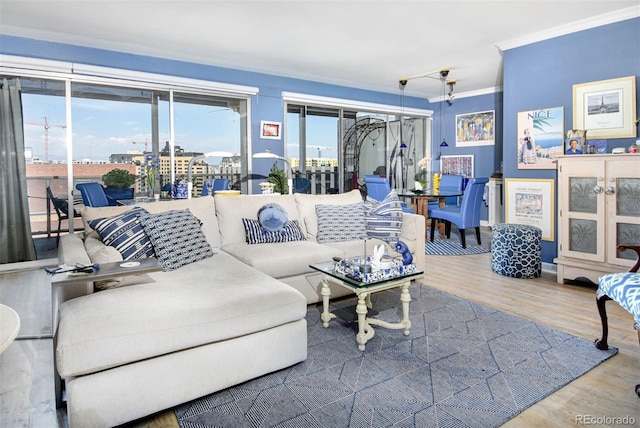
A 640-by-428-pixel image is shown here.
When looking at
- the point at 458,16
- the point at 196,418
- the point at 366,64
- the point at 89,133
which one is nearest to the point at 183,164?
the point at 89,133

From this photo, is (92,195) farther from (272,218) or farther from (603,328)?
(603,328)

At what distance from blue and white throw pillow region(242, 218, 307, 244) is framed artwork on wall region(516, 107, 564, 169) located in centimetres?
298

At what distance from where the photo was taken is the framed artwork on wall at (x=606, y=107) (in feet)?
12.2

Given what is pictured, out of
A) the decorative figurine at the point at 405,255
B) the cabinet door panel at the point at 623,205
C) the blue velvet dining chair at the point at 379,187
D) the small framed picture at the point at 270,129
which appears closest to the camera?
the decorative figurine at the point at 405,255

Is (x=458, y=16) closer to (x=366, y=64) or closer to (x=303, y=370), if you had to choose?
(x=366, y=64)

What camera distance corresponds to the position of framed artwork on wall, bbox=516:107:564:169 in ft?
14.0

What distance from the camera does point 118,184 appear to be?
16.8 ft

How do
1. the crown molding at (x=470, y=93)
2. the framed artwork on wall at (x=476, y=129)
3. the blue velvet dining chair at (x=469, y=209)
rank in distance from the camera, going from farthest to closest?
the framed artwork on wall at (x=476, y=129) < the crown molding at (x=470, y=93) < the blue velvet dining chair at (x=469, y=209)

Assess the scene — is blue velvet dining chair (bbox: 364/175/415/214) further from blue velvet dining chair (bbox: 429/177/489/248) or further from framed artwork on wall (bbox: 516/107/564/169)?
framed artwork on wall (bbox: 516/107/564/169)

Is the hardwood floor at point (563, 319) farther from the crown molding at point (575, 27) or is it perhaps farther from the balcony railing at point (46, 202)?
the balcony railing at point (46, 202)

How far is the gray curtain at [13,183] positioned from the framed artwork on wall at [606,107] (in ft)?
20.5

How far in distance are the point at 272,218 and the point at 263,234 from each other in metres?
0.16

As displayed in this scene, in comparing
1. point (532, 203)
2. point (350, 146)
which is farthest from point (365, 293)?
point (350, 146)

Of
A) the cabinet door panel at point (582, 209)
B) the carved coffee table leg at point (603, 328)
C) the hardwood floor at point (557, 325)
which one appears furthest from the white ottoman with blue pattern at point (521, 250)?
the carved coffee table leg at point (603, 328)
